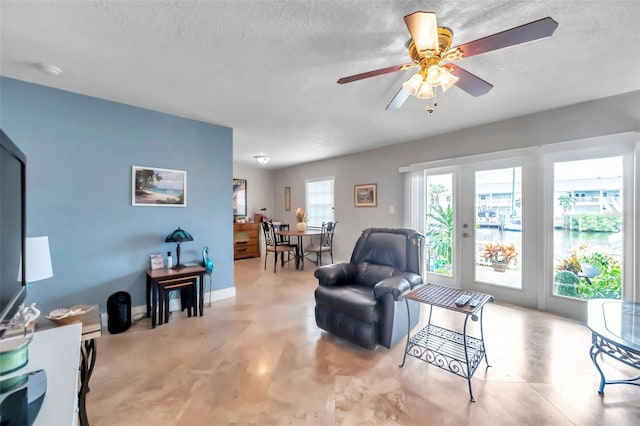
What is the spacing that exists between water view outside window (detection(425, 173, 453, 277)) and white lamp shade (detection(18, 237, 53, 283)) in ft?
14.5

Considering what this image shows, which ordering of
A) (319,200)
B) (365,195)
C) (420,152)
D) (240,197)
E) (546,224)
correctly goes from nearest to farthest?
(546,224), (420,152), (365,195), (319,200), (240,197)

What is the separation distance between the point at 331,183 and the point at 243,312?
3656mm

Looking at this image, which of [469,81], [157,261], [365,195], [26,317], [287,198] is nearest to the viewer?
[26,317]

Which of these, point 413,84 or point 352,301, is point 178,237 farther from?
point 413,84

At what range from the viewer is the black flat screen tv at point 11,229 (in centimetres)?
104

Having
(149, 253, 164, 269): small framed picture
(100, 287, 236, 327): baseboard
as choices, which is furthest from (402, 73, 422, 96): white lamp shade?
(100, 287, 236, 327): baseboard

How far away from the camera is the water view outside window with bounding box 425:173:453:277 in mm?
4039

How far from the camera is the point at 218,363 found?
6.88 ft

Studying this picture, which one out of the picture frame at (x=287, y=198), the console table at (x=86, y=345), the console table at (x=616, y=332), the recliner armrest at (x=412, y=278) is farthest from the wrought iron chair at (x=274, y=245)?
the console table at (x=616, y=332)

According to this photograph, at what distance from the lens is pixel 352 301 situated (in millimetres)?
2293

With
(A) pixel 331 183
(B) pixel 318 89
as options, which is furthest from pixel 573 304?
(A) pixel 331 183

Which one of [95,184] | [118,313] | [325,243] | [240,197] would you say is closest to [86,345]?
[118,313]

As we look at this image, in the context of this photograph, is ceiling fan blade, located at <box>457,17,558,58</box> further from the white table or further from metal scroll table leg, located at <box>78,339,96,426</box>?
metal scroll table leg, located at <box>78,339,96,426</box>

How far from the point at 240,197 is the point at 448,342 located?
5.96 meters
